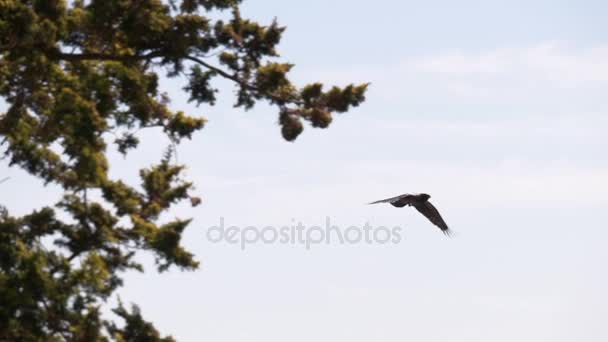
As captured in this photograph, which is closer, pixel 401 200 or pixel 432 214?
pixel 401 200

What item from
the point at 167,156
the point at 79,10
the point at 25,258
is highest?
the point at 79,10

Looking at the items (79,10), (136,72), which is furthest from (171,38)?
(79,10)

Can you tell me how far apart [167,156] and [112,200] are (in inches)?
59.9

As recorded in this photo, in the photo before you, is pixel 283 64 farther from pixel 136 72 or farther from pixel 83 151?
pixel 83 151

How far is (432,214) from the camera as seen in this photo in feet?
72.3

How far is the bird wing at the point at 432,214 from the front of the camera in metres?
21.8

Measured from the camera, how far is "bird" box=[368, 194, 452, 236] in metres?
21.0

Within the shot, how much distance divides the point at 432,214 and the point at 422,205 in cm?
40

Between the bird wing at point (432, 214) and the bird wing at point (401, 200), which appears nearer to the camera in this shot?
the bird wing at point (401, 200)

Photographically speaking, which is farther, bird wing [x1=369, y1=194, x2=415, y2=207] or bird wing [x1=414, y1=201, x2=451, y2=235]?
bird wing [x1=414, y1=201, x2=451, y2=235]

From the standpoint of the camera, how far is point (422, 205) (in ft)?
71.4

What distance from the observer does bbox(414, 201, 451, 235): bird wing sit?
21750 mm

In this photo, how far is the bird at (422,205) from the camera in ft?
68.8

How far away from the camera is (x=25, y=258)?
19.4 m
